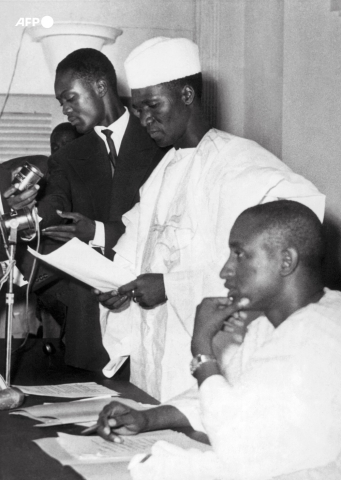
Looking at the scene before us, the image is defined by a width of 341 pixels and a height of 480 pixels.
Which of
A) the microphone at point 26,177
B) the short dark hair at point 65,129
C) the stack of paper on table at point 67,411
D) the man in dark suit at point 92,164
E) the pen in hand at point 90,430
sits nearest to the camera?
the pen in hand at point 90,430

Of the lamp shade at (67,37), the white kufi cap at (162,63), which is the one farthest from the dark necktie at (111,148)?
the lamp shade at (67,37)

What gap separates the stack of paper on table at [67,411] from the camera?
1.91 metres

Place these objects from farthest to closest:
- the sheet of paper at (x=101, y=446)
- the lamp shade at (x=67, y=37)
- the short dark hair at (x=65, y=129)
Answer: the lamp shade at (x=67, y=37), the short dark hair at (x=65, y=129), the sheet of paper at (x=101, y=446)

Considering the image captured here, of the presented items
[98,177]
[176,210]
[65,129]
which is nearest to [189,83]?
[176,210]

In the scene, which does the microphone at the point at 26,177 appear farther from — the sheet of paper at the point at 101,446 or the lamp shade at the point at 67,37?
the lamp shade at the point at 67,37

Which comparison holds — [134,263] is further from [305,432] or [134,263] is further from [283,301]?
[305,432]

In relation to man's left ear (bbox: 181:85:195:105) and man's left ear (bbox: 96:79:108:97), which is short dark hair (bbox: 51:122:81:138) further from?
man's left ear (bbox: 181:85:195:105)

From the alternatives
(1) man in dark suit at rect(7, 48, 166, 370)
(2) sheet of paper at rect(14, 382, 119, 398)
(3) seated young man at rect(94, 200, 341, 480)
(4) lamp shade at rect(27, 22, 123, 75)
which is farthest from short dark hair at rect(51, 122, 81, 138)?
(3) seated young man at rect(94, 200, 341, 480)

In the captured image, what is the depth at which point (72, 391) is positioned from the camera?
227 centimetres

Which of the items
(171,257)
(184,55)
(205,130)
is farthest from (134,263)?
(184,55)

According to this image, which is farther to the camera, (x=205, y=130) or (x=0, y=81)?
(x=0, y=81)

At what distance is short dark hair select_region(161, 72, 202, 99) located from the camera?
2.59 m

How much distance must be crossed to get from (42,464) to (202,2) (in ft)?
13.1

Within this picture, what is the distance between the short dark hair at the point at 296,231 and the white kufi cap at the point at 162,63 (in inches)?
38.7
